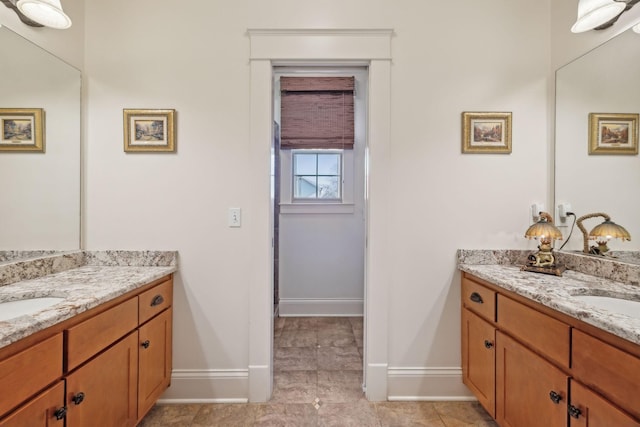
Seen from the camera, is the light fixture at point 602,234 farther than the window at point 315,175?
No

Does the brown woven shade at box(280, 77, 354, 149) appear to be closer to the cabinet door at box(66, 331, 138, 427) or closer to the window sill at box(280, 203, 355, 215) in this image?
the window sill at box(280, 203, 355, 215)

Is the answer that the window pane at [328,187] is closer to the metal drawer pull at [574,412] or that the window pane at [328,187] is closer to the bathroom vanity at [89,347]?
the bathroom vanity at [89,347]

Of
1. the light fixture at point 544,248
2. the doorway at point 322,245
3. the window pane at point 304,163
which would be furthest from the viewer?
the window pane at point 304,163

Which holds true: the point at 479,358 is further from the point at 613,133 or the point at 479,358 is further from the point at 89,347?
the point at 89,347

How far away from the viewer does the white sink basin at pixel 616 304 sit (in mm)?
1268

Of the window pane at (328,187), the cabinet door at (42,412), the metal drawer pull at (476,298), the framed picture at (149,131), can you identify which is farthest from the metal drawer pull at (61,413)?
the window pane at (328,187)

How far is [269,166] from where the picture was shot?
1963mm

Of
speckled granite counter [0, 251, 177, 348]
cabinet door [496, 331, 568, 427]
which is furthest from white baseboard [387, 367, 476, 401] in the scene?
speckled granite counter [0, 251, 177, 348]

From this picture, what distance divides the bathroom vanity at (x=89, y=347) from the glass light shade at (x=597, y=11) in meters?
2.56

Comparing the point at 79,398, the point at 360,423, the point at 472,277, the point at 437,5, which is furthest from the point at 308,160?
the point at 79,398

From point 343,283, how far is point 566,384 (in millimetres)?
2407

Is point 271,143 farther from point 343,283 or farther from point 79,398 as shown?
point 343,283

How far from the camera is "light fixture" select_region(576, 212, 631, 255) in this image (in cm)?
156

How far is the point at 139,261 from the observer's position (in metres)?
1.94
